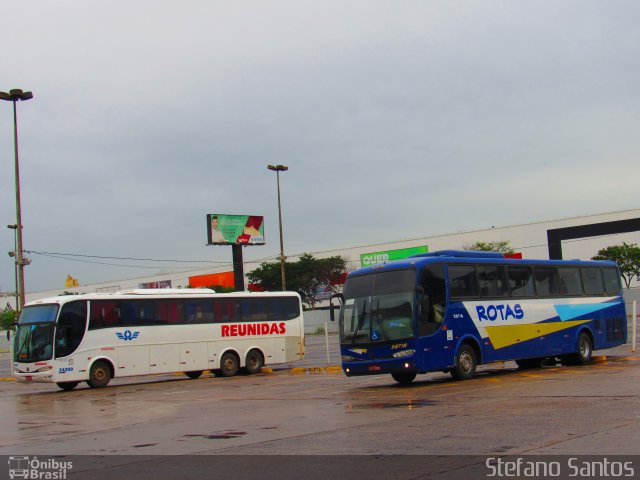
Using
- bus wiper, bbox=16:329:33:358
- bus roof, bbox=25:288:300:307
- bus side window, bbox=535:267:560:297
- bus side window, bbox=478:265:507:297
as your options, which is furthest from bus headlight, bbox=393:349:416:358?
bus wiper, bbox=16:329:33:358

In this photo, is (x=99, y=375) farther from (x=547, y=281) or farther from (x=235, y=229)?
(x=235, y=229)

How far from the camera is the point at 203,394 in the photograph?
20109 millimetres

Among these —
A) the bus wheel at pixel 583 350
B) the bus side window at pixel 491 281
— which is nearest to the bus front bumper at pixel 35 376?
the bus side window at pixel 491 281

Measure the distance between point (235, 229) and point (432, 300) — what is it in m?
→ 64.5

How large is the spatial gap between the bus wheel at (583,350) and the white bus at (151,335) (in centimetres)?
1087

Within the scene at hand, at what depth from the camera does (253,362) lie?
28.9m

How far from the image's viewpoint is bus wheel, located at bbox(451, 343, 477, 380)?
19.2m

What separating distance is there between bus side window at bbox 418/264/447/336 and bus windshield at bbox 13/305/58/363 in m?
12.0

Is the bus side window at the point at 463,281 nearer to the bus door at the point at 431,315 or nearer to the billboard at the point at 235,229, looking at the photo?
the bus door at the point at 431,315

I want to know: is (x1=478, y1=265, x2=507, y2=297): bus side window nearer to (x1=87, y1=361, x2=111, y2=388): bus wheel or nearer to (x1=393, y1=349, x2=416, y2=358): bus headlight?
(x1=393, y1=349, x2=416, y2=358): bus headlight

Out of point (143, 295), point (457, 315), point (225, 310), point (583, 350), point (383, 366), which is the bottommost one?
point (583, 350)

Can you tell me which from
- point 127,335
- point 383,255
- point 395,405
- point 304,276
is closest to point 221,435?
point 395,405

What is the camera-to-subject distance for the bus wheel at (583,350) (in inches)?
904
